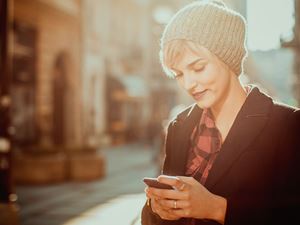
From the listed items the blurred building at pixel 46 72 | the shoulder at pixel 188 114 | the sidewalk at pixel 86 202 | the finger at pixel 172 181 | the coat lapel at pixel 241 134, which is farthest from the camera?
the blurred building at pixel 46 72

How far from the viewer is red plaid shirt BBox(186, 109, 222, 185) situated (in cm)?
208

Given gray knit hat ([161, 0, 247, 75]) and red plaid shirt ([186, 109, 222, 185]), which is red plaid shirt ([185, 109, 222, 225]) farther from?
gray knit hat ([161, 0, 247, 75])

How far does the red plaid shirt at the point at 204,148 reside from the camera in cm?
208

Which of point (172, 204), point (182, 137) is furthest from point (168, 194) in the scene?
point (182, 137)

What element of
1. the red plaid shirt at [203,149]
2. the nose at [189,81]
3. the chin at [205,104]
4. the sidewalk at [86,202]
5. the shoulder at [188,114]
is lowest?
the sidewalk at [86,202]

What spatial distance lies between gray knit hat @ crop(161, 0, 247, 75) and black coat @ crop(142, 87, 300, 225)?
182 millimetres

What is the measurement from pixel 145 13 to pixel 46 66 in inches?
689

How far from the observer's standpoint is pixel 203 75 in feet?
6.51

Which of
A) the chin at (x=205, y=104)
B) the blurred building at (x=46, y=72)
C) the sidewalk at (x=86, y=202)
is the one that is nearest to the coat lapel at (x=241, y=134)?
the chin at (x=205, y=104)

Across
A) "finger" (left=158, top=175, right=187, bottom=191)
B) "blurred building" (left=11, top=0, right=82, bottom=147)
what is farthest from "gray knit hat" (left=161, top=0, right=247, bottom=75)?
"blurred building" (left=11, top=0, right=82, bottom=147)

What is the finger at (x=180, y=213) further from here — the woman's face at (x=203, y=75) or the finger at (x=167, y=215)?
the woman's face at (x=203, y=75)

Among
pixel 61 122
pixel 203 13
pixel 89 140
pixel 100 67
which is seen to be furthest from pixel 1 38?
pixel 100 67

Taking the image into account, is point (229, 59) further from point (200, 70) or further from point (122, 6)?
point (122, 6)

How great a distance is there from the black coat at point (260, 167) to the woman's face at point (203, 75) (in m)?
0.11
